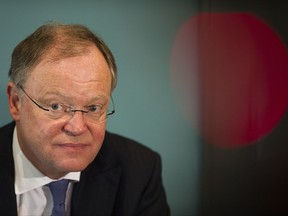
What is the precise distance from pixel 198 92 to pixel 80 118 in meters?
0.62

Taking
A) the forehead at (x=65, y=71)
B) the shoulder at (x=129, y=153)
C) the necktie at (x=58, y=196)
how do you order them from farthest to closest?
the shoulder at (x=129, y=153), the necktie at (x=58, y=196), the forehead at (x=65, y=71)

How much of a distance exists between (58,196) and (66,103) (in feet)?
1.14

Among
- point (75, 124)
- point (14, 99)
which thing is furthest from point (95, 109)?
point (14, 99)

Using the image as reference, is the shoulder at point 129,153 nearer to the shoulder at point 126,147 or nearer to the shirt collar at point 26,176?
the shoulder at point 126,147

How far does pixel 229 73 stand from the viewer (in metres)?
1.54

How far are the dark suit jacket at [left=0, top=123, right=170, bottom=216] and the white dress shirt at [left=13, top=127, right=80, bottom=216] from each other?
0.03m

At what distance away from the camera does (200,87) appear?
1.52 metres

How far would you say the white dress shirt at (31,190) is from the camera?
1210 mm

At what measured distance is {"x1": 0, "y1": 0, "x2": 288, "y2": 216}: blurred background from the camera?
55.9 inches

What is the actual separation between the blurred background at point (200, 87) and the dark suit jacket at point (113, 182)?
132 millimetres

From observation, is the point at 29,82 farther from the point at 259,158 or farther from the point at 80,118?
the point at 259,158

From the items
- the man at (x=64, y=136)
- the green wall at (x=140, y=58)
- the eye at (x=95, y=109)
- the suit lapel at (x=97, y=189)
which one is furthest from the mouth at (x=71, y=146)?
the green wall at (x=140, y=58)

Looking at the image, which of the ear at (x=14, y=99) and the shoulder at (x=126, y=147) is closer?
the ear at (x=14, y=99)

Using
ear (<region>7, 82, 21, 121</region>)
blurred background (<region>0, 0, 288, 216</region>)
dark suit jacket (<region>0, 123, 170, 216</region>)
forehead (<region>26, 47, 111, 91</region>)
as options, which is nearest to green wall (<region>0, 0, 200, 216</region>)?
blurred background (<region>0, 0, 288, 216</region>)
